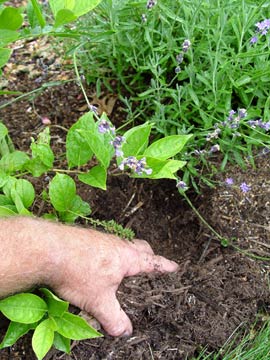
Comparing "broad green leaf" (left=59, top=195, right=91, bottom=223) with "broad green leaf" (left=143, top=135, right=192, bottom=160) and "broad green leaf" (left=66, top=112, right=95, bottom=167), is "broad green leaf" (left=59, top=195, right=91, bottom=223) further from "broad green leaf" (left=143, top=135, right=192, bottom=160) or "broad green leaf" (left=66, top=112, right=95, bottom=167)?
"broad green leaf" (left=143, top=135, right=192, bottom=160)

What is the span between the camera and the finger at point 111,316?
1653 mm

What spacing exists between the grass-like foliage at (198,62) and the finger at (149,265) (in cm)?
29

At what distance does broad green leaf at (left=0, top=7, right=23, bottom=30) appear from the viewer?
58.3 inches

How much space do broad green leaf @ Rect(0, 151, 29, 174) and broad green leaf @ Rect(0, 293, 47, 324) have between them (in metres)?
0.42

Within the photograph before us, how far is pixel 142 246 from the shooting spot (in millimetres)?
1865

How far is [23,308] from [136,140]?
0.57 meters

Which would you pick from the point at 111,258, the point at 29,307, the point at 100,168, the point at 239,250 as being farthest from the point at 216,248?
the point at 29,307

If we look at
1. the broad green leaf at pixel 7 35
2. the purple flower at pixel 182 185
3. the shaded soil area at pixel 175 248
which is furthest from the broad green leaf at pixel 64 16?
Result: the shaded soil area at pixel 175 248

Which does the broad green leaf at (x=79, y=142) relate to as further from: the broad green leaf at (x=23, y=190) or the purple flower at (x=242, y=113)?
the purple flower at (x=242, y=113)

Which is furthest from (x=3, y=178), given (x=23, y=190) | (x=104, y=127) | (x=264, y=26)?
(x=264, y=26)

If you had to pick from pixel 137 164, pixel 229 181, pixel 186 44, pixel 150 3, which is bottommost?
pixel 229 181

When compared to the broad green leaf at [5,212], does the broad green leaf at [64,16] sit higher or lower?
higher

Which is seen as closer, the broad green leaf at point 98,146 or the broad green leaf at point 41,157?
the broad green leaf at point 98,146

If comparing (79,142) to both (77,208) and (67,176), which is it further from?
(77,208)
